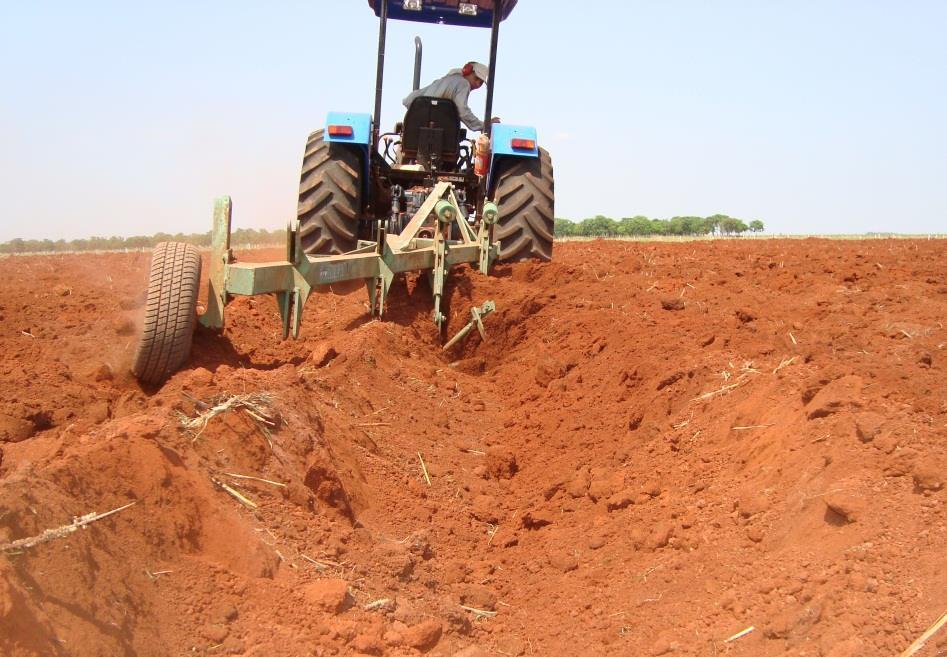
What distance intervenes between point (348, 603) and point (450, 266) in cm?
461

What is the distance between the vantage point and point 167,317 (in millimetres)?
4605

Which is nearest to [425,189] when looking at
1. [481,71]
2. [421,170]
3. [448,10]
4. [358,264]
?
[421,170]

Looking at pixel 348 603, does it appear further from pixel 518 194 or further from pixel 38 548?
pixel 518 194

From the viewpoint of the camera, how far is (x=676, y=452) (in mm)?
4543

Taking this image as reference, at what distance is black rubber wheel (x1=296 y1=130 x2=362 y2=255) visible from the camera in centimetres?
806

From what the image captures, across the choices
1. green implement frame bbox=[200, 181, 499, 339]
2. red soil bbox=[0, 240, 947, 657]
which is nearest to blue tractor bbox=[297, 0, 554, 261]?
green implement frame bbox=[200, 181, 499, 339]

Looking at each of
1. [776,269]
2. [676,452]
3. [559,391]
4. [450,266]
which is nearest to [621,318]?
[559,391]

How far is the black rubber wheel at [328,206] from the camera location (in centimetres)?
806

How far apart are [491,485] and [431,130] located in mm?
4608

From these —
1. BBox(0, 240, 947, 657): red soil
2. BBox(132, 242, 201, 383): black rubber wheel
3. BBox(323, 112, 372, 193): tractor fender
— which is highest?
BBox(323, 112, 372, 193): tractor fender

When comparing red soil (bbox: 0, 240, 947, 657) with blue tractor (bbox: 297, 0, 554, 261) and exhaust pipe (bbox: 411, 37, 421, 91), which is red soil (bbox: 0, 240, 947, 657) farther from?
exhaust pipe (bbox: 411, 37, 421, 91)

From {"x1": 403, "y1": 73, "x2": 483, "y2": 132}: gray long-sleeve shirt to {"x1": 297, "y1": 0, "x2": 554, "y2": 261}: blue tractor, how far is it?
Answer: 11cm

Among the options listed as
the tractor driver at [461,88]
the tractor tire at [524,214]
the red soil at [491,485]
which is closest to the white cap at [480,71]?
the tractor driver at [461,88]

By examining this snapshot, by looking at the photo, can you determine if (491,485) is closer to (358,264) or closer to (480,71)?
(358,264)
